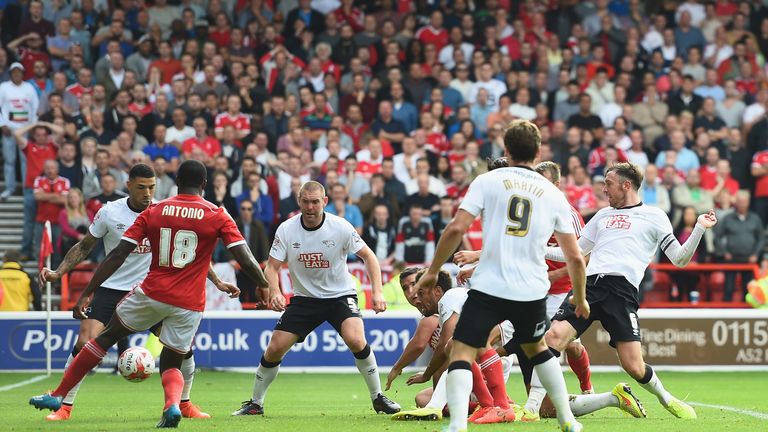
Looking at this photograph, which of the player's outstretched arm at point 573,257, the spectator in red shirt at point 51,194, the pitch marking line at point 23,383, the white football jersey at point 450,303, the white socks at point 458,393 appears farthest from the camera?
the spectator in red shirt at point 51,194

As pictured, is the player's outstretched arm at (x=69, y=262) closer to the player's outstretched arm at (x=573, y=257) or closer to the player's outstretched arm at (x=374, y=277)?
the player's outstretched arm at (x=374, y=277)

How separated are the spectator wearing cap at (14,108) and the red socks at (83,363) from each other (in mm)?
11570

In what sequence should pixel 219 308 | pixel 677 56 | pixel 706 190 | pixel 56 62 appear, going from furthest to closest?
pixel 677 56 < pixel 56 62 < pixel 706 190 < pixel 219 308

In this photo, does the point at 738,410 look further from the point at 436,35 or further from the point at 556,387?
the point at 436,35

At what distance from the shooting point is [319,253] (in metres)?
11.2

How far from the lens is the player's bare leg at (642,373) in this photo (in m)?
10.4

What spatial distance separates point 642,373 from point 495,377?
51.2 inches

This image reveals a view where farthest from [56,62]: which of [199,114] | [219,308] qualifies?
[219,308]

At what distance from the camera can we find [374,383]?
1120cm

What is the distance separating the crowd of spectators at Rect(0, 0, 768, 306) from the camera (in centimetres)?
2014

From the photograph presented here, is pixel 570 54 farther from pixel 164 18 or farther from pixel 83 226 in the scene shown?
pixel 83 226

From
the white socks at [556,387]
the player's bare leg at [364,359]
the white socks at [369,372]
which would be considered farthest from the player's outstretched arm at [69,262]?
the white socks at [556,387]

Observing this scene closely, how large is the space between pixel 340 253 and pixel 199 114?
35.5 ft

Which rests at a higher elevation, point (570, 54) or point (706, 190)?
point (570, 54)
